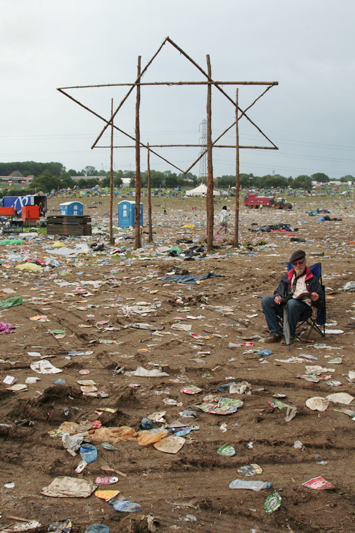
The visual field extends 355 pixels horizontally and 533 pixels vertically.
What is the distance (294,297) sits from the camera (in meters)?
4.30

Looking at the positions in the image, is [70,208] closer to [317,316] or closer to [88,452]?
[317,316]

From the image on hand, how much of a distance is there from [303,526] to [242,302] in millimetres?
4263

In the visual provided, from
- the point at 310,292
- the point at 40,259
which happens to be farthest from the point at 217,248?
the point at 310,292

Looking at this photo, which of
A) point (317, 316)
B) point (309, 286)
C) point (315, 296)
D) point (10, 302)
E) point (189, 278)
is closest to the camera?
point (315, 296)

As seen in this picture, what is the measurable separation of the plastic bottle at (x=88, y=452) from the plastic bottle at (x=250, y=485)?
31.1 inches

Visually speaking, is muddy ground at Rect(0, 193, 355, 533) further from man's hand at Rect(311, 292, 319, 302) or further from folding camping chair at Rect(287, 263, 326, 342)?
man's hand at Rect(311, 292, 319, 302)

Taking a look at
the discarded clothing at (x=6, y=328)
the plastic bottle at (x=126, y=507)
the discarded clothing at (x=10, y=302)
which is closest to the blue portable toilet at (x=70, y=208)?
the discarded clothing at (x=10, y=302)

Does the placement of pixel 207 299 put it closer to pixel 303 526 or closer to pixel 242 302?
pixel 242 302

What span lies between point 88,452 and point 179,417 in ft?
2.23

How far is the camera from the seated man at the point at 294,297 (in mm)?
4199

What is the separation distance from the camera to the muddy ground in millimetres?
1958

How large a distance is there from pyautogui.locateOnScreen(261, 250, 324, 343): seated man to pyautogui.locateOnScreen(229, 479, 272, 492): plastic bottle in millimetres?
2240

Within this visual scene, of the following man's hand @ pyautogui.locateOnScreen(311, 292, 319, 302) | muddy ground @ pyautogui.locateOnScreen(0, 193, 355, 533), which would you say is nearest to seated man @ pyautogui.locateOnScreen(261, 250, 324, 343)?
man's hand @ pyautogui.locateOnScreen(311, 292, 319, 302)

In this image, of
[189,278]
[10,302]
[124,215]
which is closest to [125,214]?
[124,215]
